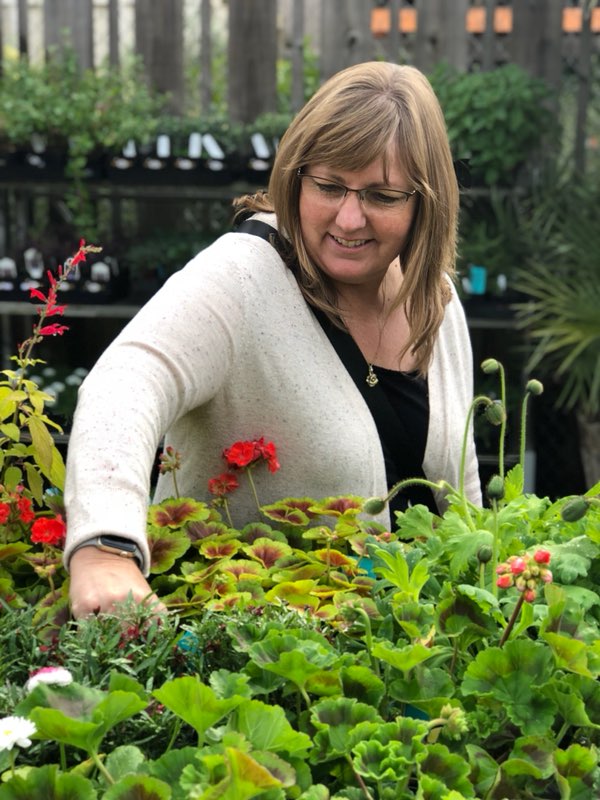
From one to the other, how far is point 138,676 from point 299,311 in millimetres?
848

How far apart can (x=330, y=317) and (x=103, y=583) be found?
2.42ft

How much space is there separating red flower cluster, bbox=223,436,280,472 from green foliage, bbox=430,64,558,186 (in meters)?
3.27

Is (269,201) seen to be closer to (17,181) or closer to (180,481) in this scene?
(180,481)

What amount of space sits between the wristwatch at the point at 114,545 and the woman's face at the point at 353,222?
649 mm

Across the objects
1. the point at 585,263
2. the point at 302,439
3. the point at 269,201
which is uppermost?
the point at 269,201

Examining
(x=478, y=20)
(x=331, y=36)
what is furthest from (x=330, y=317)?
(x=478, y=20)

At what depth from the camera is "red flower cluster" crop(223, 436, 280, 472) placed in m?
1.46

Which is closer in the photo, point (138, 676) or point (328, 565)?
point (138, 676)

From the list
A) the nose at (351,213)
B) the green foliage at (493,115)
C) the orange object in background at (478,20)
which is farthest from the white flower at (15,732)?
the orange object in background at (478,20)

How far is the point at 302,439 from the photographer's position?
5.54 feet

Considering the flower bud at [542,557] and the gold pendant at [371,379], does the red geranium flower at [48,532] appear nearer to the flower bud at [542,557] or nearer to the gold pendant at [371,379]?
the flower bud at [542,557]

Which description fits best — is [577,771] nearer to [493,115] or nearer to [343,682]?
[343,682]

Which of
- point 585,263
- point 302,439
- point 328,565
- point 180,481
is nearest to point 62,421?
point 180,481

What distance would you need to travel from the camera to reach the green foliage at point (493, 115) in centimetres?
457
